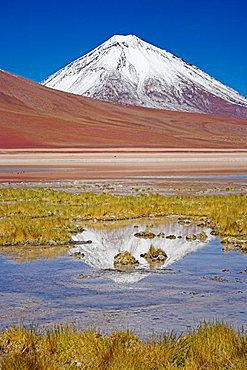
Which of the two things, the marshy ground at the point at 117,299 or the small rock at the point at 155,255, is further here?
the small rock at the point at 155,255

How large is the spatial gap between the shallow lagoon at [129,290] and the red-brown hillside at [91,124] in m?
96.4

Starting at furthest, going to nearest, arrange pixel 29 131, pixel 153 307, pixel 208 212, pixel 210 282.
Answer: pixel 29 131 < pixel 208 212 < pixel 210 282 < pixel 153 307

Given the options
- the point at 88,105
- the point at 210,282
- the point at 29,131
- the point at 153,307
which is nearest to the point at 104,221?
the point at 210,282

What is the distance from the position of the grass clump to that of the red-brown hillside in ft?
334

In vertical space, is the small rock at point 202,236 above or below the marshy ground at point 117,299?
above

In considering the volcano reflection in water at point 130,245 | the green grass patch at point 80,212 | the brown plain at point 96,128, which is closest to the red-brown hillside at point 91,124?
the brown plain at point 96,128

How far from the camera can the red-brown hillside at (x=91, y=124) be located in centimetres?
11912

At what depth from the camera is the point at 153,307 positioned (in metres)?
8.90

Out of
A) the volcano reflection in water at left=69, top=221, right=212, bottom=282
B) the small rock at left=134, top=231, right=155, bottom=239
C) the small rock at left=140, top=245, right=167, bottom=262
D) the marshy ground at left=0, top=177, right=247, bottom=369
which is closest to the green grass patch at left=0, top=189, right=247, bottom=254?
the marshy ground at left=0, top=177, right=247, bottom=369

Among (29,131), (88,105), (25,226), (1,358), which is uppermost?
(88,105)

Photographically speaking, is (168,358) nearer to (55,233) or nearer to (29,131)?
(55,233)

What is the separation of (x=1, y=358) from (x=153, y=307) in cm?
274

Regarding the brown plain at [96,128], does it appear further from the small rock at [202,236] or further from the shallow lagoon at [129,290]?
the shallow lagoon at [129,290]

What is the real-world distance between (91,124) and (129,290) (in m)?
132
